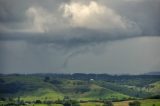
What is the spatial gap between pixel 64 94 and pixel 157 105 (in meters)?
96.8

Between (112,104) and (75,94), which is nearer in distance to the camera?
(112,104)

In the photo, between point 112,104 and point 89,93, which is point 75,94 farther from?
point 112,104

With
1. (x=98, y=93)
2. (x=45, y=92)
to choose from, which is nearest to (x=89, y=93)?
(x=98, y=93)

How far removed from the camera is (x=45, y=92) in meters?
190

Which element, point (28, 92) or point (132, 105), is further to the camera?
point (28, 92)

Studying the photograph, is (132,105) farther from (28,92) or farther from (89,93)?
(28,92)

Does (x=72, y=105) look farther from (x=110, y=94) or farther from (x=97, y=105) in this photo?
(x=110, y=94)

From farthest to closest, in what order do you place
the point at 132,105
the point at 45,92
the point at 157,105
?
the point at 45,92, the point at 132,105, the point at 157,105

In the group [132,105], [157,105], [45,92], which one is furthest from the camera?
[45,92]

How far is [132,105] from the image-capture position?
11731 centimetres

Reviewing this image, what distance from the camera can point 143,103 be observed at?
391 feet

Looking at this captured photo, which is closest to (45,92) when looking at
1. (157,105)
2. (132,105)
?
(132,105)

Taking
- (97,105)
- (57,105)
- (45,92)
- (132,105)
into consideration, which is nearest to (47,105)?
(57,105)

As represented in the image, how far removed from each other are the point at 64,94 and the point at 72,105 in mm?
77844
